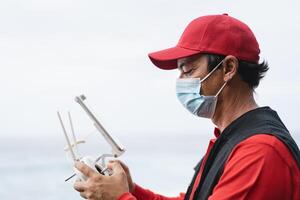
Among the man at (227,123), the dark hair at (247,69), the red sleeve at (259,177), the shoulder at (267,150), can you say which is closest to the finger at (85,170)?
the man at (227,123)

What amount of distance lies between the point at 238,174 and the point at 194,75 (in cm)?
82

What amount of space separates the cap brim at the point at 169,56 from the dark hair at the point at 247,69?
11cm

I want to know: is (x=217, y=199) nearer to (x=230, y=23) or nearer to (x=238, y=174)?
(x=238, y=174)

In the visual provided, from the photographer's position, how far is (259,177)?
121 inches

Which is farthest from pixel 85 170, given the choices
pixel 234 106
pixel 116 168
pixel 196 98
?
pixel 234 106

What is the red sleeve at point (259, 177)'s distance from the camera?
309 cm

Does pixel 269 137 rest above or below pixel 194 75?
below

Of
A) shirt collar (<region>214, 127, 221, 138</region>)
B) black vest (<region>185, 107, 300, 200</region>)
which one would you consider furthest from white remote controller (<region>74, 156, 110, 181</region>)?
shirt collar (<region>214, 127, 221, 138</region>)

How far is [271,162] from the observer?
309 cm

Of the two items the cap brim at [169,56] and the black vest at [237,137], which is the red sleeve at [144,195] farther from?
the cap brim at [169,56]

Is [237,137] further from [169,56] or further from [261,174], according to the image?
[169,56]

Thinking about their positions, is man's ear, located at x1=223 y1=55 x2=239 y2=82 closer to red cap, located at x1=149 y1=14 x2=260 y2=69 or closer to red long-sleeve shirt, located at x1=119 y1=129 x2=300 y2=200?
red cap, located at x1=149 y1=14 x2=260 y2=69

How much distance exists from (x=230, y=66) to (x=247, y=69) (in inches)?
4.8

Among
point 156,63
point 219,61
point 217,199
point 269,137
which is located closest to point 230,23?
point 219,61
